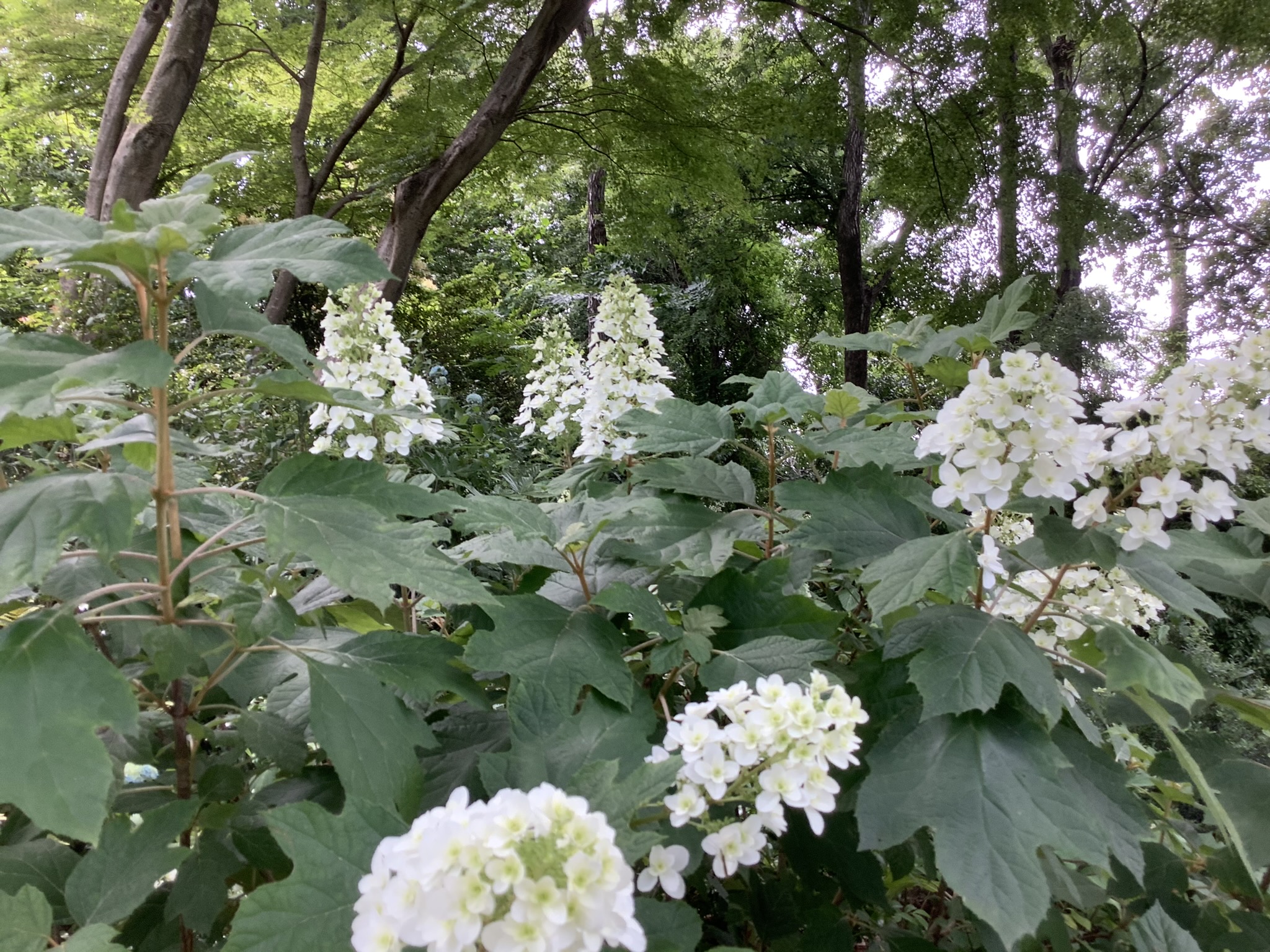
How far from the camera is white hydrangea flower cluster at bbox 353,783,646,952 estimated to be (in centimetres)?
44

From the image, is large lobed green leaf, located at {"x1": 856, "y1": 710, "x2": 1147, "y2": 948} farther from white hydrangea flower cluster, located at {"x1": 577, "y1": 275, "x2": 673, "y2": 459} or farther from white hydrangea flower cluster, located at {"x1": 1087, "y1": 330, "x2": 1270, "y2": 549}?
white hydrangea flower cluster, located at {"x1": 577, "y1": 275, "x2": 673, "y2": 459}

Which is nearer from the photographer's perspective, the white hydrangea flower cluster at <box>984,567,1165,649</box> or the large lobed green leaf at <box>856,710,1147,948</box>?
the large lobed green leaf at <box>856,710,1147,948</box>

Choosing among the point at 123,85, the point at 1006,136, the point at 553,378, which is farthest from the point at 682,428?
the point at 1006,136

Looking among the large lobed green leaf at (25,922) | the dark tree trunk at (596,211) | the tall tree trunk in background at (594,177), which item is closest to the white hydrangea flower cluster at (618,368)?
the large lobed green leaf at (25,922)

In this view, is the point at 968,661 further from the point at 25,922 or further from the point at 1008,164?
the point at 1008,164

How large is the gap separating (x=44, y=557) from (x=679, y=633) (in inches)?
24.4

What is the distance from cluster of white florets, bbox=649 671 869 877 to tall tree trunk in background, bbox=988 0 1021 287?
6518 millimetres

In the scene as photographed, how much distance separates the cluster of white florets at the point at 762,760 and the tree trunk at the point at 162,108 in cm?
489

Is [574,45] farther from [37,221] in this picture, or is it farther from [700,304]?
[37,221]

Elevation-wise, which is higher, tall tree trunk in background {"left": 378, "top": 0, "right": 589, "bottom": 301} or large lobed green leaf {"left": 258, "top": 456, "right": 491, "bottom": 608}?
tall tree trunk in background {"left": 378, "top": 0, "right": 589, "bottom": 301}

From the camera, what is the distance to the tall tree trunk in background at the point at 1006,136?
6.17 metres

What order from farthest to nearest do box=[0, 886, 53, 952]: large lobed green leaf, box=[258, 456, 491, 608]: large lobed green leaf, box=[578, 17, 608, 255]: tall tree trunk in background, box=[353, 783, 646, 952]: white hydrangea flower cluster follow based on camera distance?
box=[578, 17, 608, 255]: tall tree trunk in background → box=[258, 456, 491, 608]: large lobed green leaf → box=[0, 886, 53, 952]: large lobed green leaf → box=[353, 783, 646, 952]: white hydrangea flower cluster

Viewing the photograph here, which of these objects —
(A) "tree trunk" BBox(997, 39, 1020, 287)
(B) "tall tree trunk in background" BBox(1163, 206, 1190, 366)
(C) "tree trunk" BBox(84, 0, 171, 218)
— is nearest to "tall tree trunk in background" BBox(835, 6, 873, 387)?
(A) "tree trunk" BBox(997, 39, 1020, 287)

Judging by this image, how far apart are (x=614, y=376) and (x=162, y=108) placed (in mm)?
4177
